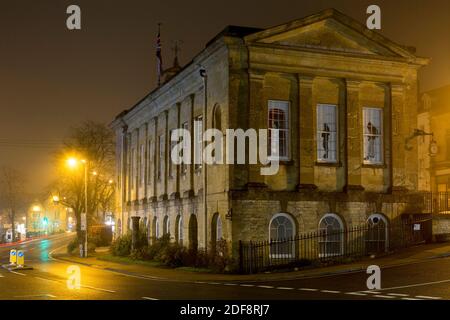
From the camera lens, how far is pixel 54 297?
59.7 ft

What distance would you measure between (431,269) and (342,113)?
11.3m

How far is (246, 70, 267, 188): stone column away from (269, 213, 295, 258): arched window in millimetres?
1950

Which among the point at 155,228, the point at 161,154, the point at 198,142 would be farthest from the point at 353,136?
the point at 155,228

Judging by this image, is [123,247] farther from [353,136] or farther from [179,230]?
[353,136]

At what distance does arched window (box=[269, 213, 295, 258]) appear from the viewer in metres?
30.3

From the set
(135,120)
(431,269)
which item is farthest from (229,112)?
(135,120)

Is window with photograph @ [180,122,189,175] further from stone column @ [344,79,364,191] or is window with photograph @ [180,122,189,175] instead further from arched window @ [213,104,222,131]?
stone column @ [344,79,364,191]

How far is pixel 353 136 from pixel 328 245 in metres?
5.63

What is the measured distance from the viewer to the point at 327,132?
1288 inches

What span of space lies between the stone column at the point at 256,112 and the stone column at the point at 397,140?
7364 mm

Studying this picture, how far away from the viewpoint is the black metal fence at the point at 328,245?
29266 mm

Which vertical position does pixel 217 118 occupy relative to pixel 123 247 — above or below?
above

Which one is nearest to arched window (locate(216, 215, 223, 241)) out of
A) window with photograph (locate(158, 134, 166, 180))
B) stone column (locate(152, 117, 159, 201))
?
window with photograph (locate(158, 134, 166, 180))
